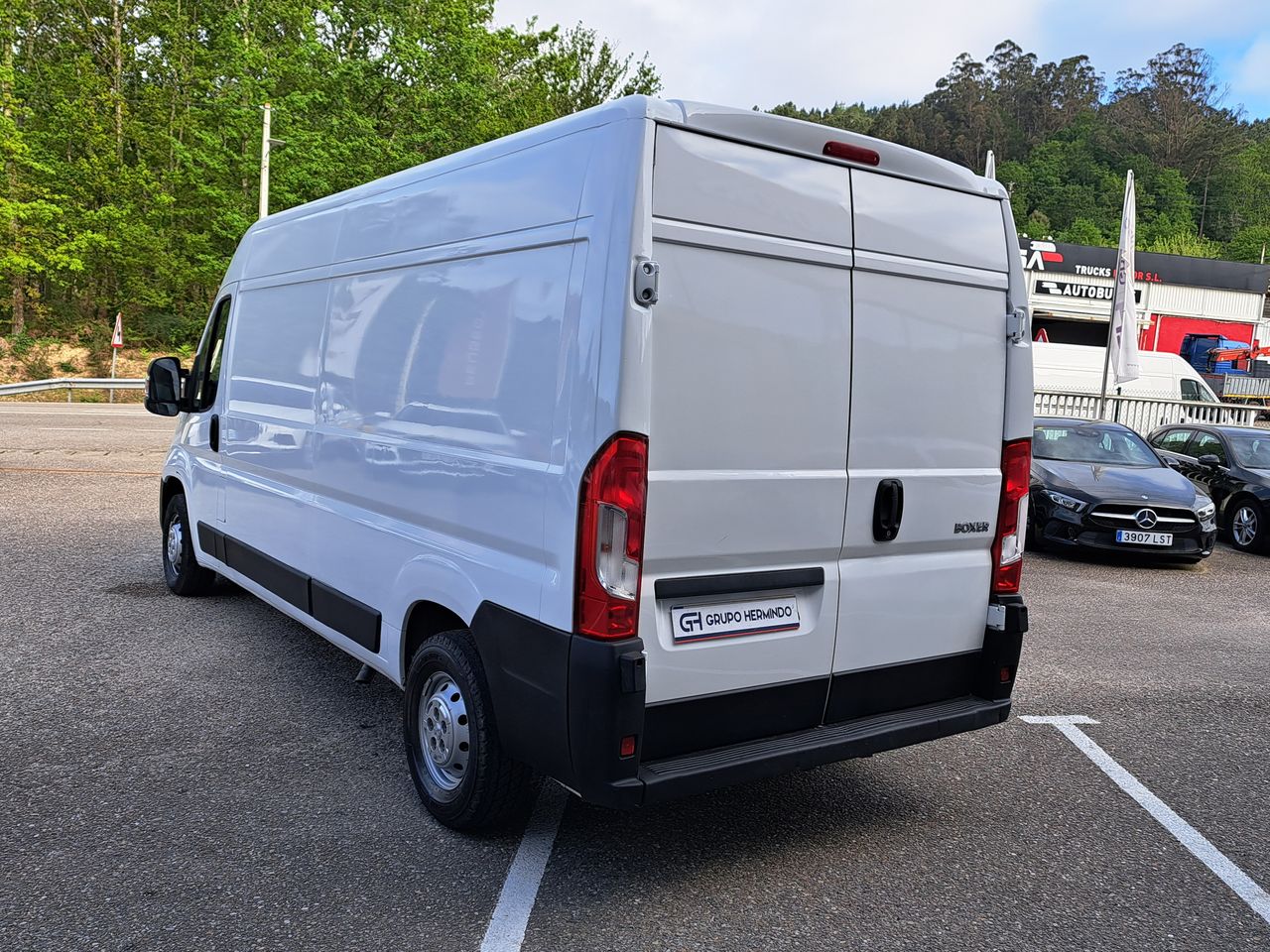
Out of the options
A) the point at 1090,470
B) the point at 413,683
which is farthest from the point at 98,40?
the point at 413,683

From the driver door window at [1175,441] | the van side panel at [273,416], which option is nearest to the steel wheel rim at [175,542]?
the van side panel at [273,416]

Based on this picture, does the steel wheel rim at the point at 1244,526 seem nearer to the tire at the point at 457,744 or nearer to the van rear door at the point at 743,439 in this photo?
the van rear door at the point at 743,439

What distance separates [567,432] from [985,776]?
2.61 m

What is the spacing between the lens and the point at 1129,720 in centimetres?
530

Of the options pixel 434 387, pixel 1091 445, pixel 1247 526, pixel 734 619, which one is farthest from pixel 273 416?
pixel 1247 526

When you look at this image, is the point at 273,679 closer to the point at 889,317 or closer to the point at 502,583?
the point at 502,583

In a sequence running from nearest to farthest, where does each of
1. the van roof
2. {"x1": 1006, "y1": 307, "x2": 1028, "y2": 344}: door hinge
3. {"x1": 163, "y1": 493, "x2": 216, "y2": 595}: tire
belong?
the van roof
{"x1": 1006, "y1": 307, "x2": 1028, "y2": 344}: door hinge
{"x1": 163, "y1": 493, "x2": 216, "y2": 595}: tire

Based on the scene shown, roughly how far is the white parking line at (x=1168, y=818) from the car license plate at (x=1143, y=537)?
5264mm

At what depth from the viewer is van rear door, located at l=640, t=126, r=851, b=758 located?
10.1ft

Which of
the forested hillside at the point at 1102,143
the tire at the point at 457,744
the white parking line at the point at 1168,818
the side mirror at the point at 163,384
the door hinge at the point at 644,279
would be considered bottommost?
the white parking line at the point at 1168,818

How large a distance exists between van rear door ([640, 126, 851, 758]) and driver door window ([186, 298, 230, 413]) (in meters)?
3.98

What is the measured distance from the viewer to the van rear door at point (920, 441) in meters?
3.54

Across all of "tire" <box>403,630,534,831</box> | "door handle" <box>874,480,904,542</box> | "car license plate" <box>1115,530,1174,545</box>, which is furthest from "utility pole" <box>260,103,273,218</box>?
"door handle" <box>874,480,904,542</box>

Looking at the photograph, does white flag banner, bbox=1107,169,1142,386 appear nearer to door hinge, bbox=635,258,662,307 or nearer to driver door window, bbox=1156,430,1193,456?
driver door window, bbox=1156,430,1193,456
